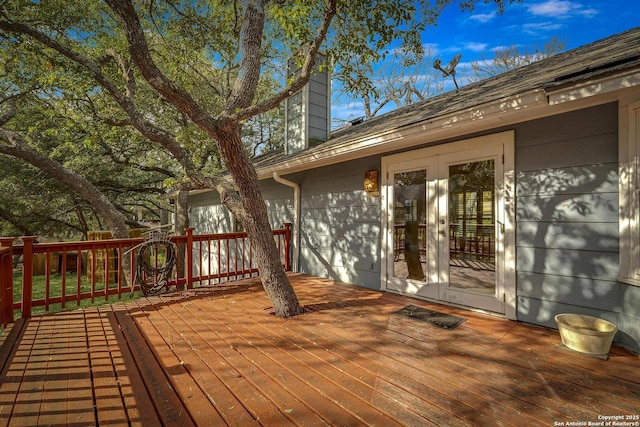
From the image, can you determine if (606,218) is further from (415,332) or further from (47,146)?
(47,146)

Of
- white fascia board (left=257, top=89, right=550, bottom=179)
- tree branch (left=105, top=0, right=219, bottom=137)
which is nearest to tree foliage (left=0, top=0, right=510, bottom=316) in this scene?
tree branch (left=105, top=0, right=219, bottom=137)

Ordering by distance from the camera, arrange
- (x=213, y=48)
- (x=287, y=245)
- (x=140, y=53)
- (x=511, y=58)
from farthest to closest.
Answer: (x=511, y=58), (x=213, y=48), (x=287, y=245), (x=140, y=53)

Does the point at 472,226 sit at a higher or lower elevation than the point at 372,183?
lower

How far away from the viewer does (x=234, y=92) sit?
3115 millimetres

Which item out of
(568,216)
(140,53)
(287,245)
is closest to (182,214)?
(287,245)

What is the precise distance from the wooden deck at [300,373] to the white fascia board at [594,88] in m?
1.97

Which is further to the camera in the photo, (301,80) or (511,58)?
(511,58)

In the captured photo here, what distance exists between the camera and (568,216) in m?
2.64

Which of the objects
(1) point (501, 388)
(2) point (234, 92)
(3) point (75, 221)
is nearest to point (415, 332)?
(1) point (501, 388)

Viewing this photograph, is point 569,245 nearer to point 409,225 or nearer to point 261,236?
point 409,225

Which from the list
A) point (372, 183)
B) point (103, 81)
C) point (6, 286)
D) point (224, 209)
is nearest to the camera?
point (6, 286)

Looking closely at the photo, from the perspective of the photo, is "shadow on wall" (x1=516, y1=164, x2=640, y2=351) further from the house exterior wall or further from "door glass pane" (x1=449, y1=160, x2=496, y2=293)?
"door glass pane" (x1=449, y1=160, x2=496, y2=293)

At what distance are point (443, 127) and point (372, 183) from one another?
4.47 ft

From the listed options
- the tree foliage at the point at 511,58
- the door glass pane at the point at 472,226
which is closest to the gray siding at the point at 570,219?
the door glass pane at the point at 472,226
